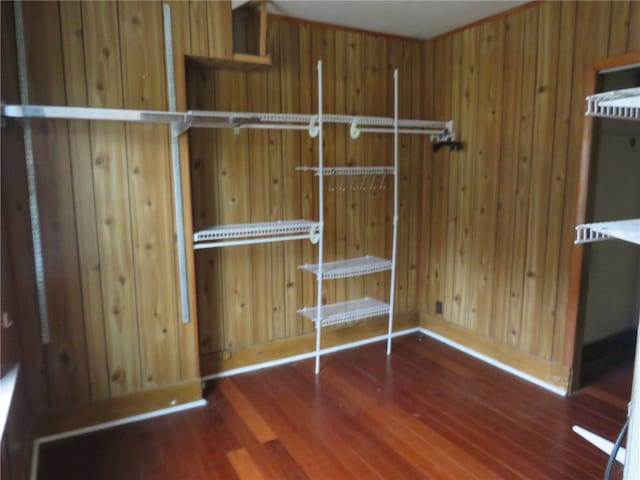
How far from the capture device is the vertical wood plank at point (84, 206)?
2.24 m

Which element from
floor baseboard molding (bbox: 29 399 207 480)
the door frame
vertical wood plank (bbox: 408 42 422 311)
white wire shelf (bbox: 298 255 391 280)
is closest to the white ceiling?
vertical wood plank (bbox: 408 42 422 311)

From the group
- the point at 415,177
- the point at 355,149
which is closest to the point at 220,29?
the point at 355,149

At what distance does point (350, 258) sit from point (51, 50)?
2.21m

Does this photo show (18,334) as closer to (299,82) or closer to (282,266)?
(282,266)

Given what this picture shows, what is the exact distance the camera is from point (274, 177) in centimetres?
313

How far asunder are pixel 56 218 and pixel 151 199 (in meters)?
0.45

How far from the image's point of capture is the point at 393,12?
9.71ft

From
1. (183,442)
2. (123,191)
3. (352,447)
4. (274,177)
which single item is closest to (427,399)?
(352,447)

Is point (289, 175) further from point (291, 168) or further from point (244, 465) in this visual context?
point (244, 465)

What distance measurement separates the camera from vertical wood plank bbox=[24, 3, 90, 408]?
Result: 7.18 ft

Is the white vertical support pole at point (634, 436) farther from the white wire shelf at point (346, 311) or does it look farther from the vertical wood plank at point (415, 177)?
the vertical wood plank at point (415, 177)

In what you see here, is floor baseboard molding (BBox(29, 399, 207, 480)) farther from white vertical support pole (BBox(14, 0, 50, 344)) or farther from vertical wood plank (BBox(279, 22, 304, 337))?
vertical wood plank (BBox(279, 22, 304, 337))

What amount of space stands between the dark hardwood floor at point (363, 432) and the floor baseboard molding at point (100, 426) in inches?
1.5

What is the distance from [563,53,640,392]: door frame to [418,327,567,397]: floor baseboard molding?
0.31 ft
